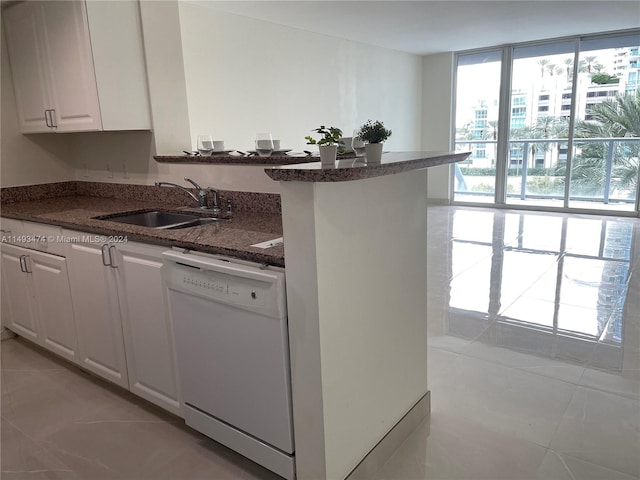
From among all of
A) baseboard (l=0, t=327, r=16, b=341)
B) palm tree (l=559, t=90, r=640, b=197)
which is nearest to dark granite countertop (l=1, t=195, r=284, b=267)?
baseboard (l=0, t=327, r=16, b=341)

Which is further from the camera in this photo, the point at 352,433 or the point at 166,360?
the point at 166,360

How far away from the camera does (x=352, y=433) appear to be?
70.3 inches

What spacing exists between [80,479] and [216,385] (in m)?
0.67

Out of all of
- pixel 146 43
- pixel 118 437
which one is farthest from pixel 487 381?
pixel 146 43

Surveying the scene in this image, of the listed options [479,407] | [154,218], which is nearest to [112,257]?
[154,218]

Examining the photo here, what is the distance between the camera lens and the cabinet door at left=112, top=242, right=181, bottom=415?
2135mm

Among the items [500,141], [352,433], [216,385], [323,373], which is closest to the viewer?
[323,373]

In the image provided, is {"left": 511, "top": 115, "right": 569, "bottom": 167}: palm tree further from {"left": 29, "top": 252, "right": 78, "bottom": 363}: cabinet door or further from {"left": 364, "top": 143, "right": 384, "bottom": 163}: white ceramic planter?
{"left": 29, "top": 252, "right": 78, "bottom": 363}: cabinet door

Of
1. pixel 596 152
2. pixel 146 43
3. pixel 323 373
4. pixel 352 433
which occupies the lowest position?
pixel 352 433

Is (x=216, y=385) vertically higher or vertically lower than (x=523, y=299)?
higher

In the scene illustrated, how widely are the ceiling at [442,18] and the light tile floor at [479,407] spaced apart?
2900mm

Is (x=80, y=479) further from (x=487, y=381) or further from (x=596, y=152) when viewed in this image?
(x=596, y=152)

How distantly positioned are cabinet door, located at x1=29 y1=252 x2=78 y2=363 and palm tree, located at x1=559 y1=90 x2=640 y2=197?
23.0 feet

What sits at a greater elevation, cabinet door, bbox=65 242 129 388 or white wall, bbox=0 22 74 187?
white wall, bbox=0 22 74 187
